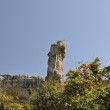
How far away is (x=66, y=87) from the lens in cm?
1920

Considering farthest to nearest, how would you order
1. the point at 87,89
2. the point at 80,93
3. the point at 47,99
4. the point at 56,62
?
the point at 56,62 → the point at 47,99 → the point at 80,93 → the point at 87,89

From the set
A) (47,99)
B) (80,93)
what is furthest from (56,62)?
(80,93)

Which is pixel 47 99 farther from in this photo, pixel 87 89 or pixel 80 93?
pixel 87 89

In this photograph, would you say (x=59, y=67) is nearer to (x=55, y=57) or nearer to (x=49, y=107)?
(x=55, y=57)

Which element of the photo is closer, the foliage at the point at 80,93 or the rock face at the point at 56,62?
the foliage at the point at 80,93

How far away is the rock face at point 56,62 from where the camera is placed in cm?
2762

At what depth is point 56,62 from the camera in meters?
29.2

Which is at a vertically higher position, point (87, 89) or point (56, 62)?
point (56, 62)

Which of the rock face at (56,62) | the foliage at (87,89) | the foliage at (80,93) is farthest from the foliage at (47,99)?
the rock face at (56,62)

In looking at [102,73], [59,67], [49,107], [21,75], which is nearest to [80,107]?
[49,107]

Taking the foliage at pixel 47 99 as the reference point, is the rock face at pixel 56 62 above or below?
above

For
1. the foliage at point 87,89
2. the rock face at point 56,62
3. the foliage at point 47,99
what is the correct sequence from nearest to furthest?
1. the foliage at point 87,89
2. the foliage at point 47,99
3. the rock face at point 56,62

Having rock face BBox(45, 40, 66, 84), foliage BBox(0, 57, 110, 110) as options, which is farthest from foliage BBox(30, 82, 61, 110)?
rock face BBox(45, 40, 66, 84)

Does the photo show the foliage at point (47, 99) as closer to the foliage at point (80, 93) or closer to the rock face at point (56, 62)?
the foliage at point (80, 93)
